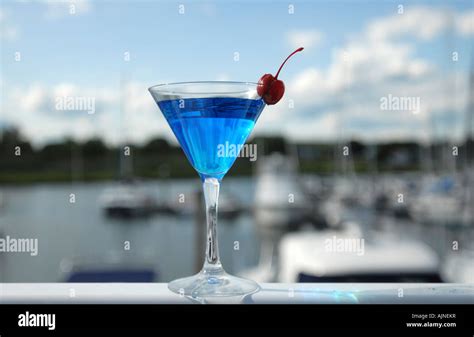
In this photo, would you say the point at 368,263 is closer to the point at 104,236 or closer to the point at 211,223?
the point at 211,223

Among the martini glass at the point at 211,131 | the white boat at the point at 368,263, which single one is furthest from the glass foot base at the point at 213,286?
the white boat at the point at 368,263

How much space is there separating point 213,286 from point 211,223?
0.15 meters

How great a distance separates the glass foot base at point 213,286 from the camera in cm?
127

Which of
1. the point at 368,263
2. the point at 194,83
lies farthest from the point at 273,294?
the point at 368,263

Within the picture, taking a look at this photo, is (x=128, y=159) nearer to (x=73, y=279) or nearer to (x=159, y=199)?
(x=159, y=199)

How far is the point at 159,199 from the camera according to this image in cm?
2098

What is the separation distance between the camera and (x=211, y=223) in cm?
135

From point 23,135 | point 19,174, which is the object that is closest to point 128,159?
point 23,135

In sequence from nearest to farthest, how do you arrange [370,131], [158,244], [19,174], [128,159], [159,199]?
[370,131], [158,244], [128,159], [159,199], [19,174]

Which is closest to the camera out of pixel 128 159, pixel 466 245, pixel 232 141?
pixel 232 141

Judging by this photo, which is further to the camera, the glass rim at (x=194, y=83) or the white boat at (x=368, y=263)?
the white boat at (x=368, y=263)

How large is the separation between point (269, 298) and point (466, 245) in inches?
463

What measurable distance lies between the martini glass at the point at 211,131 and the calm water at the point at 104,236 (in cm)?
1188

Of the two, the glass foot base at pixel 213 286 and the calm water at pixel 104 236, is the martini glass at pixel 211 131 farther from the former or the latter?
the calm water at pixel 104 236
